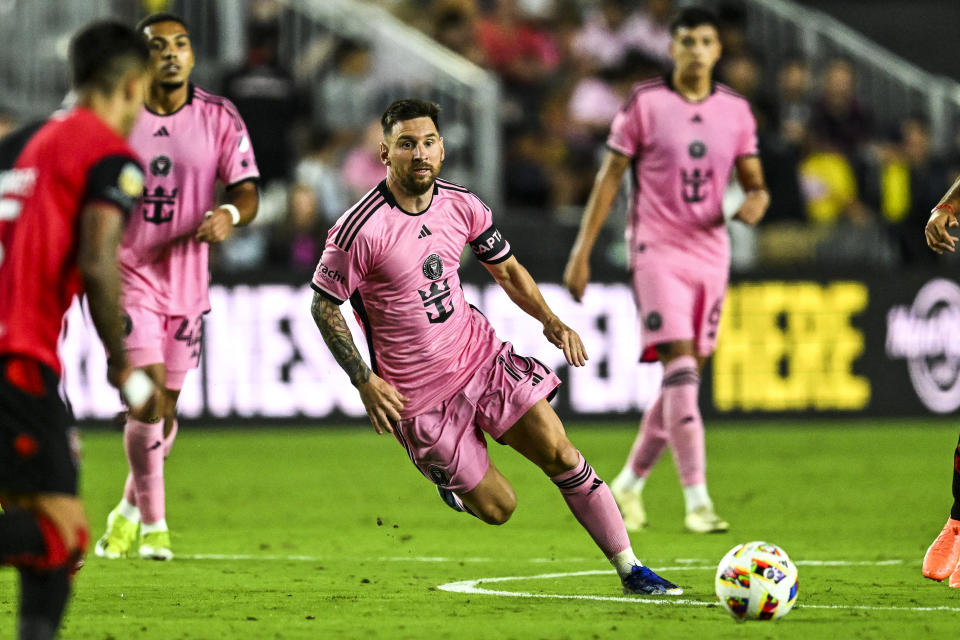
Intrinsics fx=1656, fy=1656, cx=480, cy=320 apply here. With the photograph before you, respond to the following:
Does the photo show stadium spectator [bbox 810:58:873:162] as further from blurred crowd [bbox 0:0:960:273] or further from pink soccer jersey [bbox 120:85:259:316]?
pink soccer jersey [bbox 120:85:259:316]

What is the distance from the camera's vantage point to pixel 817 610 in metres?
6.64

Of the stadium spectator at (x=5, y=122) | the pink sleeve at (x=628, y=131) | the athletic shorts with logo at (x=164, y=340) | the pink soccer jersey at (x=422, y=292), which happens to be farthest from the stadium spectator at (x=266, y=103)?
the pink soccer jersey at (x=422, y=292)

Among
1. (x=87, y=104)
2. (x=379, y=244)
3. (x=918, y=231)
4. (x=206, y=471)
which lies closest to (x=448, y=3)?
(x=918, y=231)

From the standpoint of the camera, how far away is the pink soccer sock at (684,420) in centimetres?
952

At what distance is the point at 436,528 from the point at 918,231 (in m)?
8.70

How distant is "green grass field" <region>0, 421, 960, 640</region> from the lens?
6.38 metres

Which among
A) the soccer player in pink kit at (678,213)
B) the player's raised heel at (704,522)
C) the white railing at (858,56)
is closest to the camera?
the player's raised heel at (704,522)

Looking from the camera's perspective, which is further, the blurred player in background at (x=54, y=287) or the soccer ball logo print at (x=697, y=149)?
the soccer ball logo print at (x=697, y=149)

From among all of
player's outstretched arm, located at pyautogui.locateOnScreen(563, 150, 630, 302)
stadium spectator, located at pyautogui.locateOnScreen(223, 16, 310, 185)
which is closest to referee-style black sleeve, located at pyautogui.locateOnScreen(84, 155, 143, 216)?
player's outstretched arm, located at pyautogui.locateOnScreen(563, 150, 630, 302)

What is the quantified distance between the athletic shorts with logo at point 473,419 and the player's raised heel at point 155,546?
1732mm

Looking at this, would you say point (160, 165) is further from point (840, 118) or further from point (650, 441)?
point (840, 118)

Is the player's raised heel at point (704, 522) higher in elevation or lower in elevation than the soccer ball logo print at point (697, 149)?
lower

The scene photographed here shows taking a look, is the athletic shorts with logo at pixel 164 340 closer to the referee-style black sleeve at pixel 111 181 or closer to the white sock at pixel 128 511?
the white sock at pixel 128 511

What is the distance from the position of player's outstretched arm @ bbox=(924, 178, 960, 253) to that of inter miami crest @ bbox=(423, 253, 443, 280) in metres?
2.11
